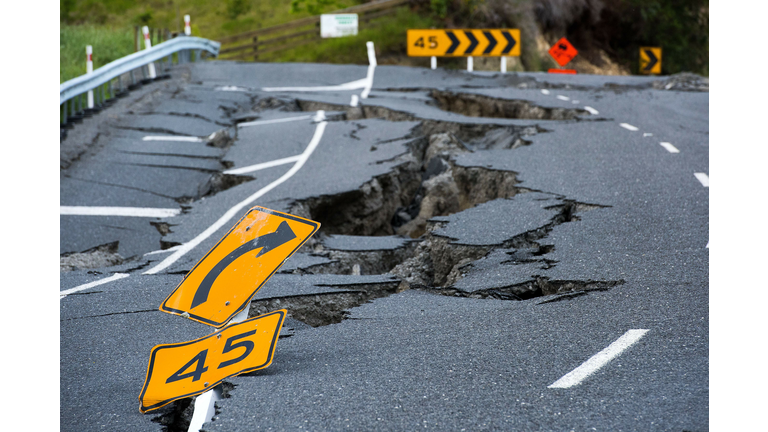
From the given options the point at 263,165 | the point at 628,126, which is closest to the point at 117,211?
the point at 263,165

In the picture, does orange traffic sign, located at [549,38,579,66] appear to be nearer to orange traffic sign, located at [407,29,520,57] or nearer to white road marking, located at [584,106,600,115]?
orange traffic sign, located at [407,29,520,57]

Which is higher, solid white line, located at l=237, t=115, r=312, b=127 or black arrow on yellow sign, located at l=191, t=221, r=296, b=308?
solid white line, located at l=237, t=115, r=312, b=127

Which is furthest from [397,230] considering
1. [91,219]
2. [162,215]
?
[91,219]

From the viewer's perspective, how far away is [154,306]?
4.76 m

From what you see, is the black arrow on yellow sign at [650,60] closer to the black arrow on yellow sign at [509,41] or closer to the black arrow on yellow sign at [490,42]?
the black arrow on yellow sign at [509,41]

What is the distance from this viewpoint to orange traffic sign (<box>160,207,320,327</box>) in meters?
3.46

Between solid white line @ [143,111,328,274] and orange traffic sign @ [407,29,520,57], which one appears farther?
orange traffic sign @ [407,29,520,57]

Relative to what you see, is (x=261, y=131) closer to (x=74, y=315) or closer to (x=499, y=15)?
Answer: (x=74, y=315)

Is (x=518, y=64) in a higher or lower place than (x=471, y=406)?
higher

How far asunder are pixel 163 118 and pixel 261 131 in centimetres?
188

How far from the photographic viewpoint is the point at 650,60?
2670 cm

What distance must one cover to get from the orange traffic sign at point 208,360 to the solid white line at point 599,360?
4.80ft

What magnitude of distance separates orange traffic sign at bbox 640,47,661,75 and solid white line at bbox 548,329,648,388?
25.4 meters

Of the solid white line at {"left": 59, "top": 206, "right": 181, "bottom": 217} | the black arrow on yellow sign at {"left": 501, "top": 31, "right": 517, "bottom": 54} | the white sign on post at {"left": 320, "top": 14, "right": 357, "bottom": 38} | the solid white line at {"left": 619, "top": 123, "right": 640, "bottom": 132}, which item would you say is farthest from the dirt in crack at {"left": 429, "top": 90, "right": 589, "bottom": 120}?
the white sign on post at {"left": 320, "top": 14, "right": 357, "bottom": 38}
